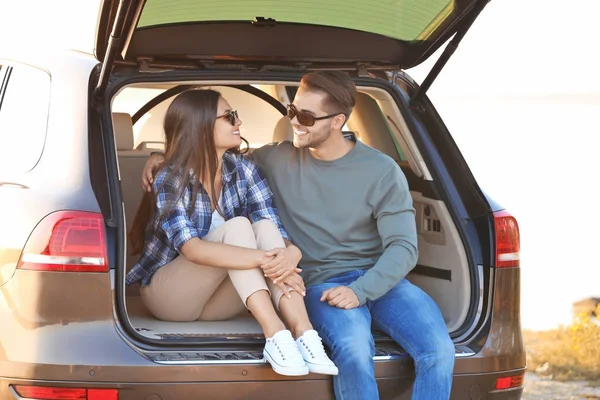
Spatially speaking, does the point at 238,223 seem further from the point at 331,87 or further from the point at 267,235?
the point at 331,87

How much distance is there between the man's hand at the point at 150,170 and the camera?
4.14m

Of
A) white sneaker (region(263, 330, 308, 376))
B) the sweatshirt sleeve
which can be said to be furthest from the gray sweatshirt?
white sneaker (region(263, 330, 308, 376))

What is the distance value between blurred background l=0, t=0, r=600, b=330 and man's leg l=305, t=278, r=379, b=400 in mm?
7328

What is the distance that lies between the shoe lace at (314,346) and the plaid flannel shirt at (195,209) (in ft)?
1.73

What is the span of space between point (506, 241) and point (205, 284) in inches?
41.0

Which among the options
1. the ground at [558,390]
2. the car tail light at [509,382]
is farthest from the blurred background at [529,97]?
the car tail light at [509,382]

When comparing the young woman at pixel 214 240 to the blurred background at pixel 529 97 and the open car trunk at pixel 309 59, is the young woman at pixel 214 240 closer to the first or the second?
the open car trunk at pixel 309 59

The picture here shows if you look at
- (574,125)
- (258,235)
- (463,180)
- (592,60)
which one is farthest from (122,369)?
(592,60)

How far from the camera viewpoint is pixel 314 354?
3711 mm

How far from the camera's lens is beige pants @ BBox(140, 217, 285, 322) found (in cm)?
403

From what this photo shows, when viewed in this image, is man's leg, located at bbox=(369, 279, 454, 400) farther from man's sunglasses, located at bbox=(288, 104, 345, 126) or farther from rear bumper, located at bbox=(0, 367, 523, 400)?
man's sunglasses, located at bbox=(288, 104, 345, 126)

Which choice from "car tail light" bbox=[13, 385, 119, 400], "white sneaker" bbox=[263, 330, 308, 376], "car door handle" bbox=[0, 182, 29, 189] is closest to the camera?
"car tail light" bbox=[13, 385, 119, 400]

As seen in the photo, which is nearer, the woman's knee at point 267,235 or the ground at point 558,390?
the woman's knee at point 267,235

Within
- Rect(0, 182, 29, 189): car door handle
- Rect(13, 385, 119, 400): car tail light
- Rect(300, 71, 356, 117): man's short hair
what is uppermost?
Rect(300, 71, 356, 117): man's short hair
